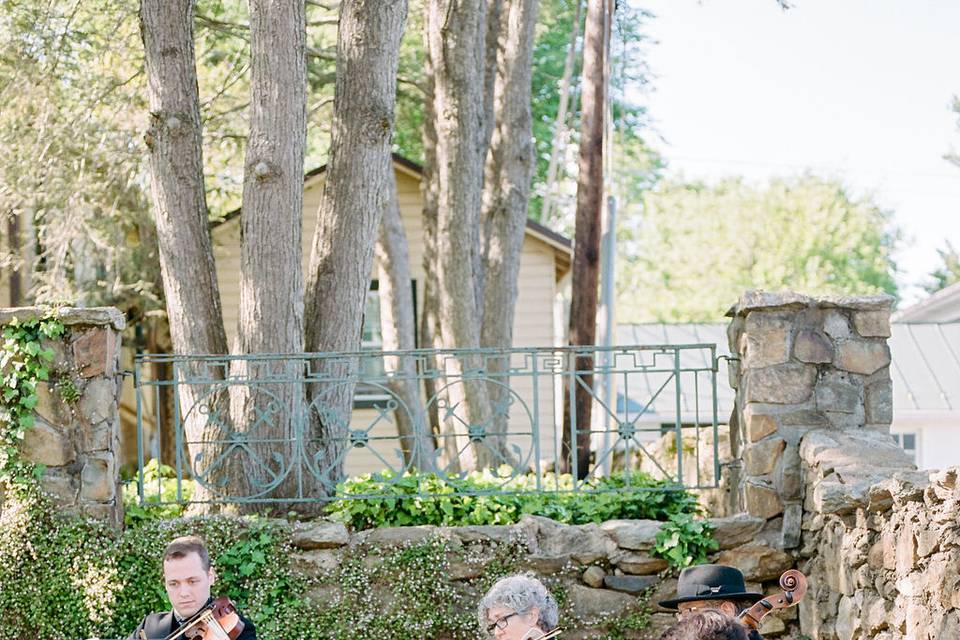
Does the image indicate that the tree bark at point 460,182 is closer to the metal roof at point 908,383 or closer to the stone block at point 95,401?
the stone block at point 95,401

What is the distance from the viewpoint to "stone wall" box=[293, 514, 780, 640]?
6.50 m

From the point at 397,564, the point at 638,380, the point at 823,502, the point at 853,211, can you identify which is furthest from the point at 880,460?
the point at 853,211

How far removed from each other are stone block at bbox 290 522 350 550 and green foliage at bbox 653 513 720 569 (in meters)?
1.60

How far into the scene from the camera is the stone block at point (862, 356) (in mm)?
6590

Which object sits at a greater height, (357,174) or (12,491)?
(357,174)

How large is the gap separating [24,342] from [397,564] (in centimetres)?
218

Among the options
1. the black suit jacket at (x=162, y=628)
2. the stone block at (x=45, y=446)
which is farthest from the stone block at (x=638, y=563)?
the stone block at (x=45, y=446)

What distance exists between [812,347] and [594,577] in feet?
5.34

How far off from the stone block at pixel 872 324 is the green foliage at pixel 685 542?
1.27 metres

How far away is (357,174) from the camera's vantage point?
738cm

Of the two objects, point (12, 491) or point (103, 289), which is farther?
point (103, 289)

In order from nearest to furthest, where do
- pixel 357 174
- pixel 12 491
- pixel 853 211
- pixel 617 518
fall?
pixel 12 491, pixel 617 518, pixel 357 174, pixel 853 211

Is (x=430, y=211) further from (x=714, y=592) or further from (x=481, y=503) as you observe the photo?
(x=714, y=592)

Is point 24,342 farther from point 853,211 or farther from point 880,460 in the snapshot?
point 853,211
